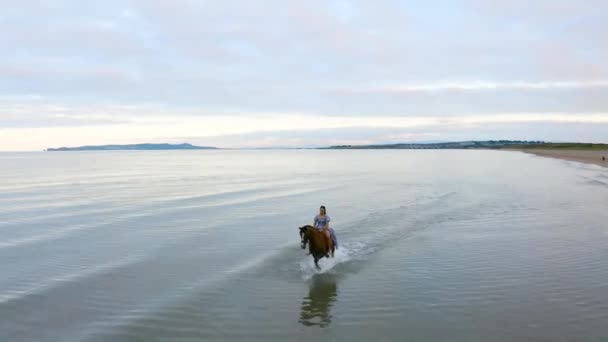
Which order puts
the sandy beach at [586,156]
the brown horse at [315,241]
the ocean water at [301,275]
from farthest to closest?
the sandy beach at [586,156] → the brown horse at [315,241] → the ocean water at [301,275]

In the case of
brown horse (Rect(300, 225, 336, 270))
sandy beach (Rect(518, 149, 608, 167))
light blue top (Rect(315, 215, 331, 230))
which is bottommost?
brown horse (Rect(300, 225, 336, 270))

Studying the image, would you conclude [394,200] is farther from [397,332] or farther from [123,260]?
[397,332]

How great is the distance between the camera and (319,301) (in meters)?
12.4

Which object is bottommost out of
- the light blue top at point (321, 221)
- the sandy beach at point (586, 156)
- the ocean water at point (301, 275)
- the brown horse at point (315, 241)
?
the ocean water at point (301, 275)

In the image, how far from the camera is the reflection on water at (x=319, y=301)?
1109 centimetres

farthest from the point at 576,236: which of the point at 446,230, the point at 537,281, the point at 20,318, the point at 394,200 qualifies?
the point at 20,318

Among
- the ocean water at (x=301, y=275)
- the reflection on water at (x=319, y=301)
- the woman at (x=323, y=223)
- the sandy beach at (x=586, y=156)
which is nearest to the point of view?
the ocean water at (x=301, y=275)

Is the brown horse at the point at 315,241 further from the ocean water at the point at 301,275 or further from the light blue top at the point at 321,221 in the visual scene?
the light blue top at the point at 321,221

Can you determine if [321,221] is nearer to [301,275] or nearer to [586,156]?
[301,275]

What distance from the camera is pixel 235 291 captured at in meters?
13.5

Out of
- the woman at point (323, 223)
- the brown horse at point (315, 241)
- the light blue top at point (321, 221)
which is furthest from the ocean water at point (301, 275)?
the light blue top at point (321, 221)

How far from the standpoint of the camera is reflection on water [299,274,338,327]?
36.4 ft

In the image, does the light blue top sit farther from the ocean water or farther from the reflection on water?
the reflection on water

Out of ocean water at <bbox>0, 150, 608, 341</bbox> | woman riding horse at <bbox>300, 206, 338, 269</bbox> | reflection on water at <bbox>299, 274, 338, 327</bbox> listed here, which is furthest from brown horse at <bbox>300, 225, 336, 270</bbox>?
reflection on water at <bbox>299, 274, 338, 327</bbox>
